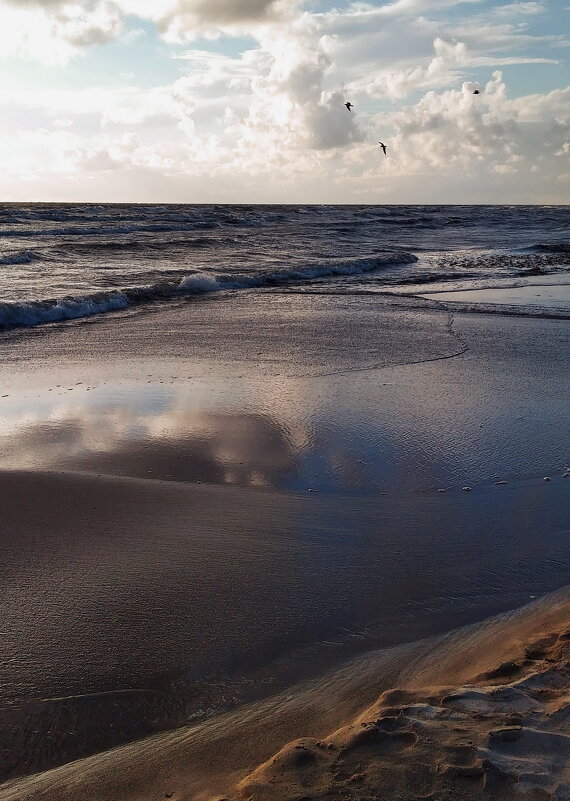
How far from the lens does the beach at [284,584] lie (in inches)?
91.5

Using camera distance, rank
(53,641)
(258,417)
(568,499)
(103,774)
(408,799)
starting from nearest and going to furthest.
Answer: (408,799)
(103,774)
(53,641)
(568,499)
(258,417)

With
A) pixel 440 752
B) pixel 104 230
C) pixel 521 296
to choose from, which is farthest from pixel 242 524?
pixel 104 230

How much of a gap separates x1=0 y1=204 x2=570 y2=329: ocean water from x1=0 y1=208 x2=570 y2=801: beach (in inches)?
282

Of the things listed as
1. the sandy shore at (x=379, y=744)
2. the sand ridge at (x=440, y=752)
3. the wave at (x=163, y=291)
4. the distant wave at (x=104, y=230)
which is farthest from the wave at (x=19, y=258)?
the sand ridge at (x=440, y=752)

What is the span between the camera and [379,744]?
2.25 m

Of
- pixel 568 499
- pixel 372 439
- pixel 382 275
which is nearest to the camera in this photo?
pixel 568 499

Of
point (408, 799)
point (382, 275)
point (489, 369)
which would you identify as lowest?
point (408, 799)

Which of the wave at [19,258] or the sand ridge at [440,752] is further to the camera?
the wave at [19,258]

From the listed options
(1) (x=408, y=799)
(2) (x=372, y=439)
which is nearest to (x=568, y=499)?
(2) (x=372, y=439)

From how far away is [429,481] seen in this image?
4.89 meters

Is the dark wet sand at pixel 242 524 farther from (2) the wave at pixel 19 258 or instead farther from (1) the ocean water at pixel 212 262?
(2) the wave at pixel 19 258

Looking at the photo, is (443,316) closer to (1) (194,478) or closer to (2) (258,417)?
(2) (258,417)

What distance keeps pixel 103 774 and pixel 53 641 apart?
0.85 metres

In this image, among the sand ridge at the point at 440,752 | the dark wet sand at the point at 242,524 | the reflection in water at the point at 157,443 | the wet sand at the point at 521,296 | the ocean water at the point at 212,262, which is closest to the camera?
the sand ridge at the point at 440,752
